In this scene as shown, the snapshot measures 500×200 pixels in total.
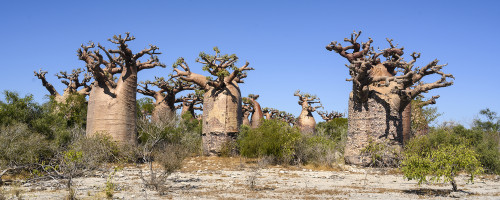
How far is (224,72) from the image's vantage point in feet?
57.3

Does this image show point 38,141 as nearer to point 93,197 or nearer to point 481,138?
point 93,197

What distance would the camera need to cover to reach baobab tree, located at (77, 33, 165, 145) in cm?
1499

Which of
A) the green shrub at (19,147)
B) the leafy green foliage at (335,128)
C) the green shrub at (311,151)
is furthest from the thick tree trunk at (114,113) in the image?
the leafy green foliage at (335,128)

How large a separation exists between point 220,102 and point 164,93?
24.3 ft

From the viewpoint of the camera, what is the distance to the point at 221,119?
17.7m

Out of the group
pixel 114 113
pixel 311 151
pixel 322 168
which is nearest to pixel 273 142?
pixel 311 151

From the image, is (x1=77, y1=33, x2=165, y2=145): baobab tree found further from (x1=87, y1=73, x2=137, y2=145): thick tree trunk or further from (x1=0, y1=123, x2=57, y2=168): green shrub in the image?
(x1=0, y1=123, x2=57, y2=168): green shrub

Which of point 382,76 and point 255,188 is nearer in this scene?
point 255,188

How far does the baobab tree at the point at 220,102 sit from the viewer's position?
17.6 m

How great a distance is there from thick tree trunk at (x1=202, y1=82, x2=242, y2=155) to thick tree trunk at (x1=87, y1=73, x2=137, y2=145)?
3375 millimetres

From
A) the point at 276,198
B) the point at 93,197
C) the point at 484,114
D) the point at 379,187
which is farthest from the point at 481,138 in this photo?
the point at 484,114

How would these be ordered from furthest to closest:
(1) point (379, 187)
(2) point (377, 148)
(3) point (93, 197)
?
1. (2) point (377, 148)
2. (1) point (379, 187)
3. (3) point (93, 197)

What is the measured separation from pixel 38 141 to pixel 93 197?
490 cm

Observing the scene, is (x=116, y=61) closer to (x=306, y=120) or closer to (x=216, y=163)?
(x=216, y=163)
